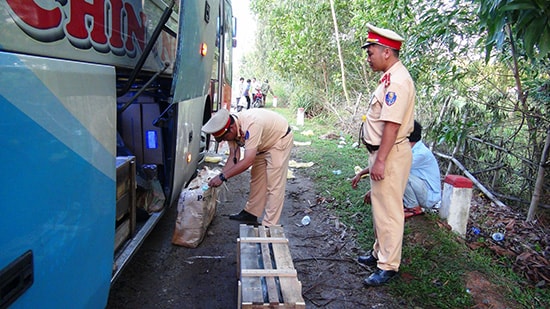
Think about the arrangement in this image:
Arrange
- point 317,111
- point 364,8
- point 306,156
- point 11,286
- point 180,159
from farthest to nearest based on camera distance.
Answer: point 317,111, point 364,8, point 306,156, point 180,159, point 11,286

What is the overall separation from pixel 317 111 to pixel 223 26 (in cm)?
904

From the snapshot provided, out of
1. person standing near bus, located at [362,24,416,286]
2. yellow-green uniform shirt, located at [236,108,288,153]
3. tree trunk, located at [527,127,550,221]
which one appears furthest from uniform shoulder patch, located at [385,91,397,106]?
tree trunk, located at [527,127,550,221]

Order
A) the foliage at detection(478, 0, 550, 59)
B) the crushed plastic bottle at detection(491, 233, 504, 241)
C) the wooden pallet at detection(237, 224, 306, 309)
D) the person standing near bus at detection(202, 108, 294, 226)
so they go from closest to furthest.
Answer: the foliage at detection(478, 0, 550, 59)
the wooden pallet at detection(237, 224, 306, 309)
the person standing near bus at detection(202, 108, 294, 226)
the crushed plastic bottle at detection(491, 233, 504, 241)

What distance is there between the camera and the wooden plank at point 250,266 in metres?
2.12

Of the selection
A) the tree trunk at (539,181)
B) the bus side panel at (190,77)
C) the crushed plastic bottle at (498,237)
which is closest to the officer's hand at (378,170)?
the bus side panel at (190,77)

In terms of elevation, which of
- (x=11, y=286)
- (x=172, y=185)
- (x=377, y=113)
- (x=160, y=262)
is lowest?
(x=160, y=262)

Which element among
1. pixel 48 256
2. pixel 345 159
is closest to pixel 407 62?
pixel 345 159

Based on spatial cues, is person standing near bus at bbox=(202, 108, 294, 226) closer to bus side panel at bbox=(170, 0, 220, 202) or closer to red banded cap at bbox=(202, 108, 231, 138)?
red banded cap at bbox=(202, 108, 231, 138)

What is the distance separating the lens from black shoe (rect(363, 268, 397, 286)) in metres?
3.00

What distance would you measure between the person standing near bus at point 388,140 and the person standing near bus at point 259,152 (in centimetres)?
90

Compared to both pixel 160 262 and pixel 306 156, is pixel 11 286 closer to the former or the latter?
pixel 160 262

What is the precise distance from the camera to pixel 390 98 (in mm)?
2707

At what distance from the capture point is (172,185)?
3.38 m

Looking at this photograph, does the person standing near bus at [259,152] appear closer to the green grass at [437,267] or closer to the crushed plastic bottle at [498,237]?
the green grass at [437,267]
